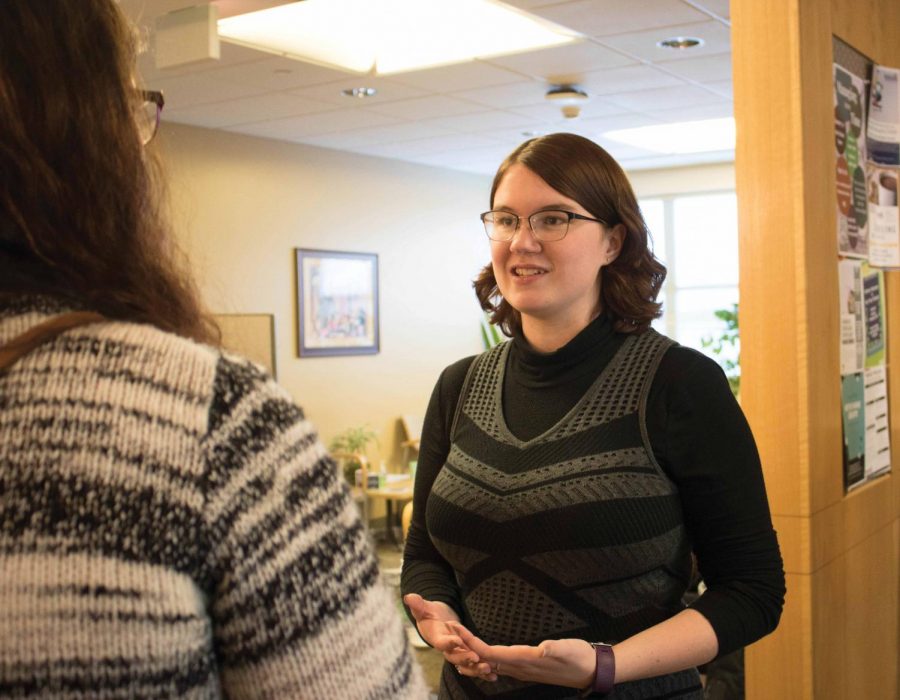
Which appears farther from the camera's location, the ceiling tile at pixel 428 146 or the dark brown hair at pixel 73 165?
the ceiling tile at pixel 428 146

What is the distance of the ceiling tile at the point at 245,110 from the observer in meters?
5.91

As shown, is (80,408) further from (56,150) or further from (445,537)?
(445,537)

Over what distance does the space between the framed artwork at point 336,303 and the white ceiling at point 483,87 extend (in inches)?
35.6

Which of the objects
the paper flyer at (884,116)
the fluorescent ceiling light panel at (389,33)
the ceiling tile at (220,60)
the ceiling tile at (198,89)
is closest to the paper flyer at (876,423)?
the paper flyer at (884,116)

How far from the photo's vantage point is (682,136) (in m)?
8.43

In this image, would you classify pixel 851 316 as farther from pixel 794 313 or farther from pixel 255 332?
pixel 255 332

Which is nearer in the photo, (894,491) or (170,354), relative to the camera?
(170,354)

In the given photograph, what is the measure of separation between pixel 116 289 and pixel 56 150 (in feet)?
0.35

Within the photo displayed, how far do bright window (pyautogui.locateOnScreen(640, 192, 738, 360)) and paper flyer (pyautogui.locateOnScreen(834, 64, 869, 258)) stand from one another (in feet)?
23.1

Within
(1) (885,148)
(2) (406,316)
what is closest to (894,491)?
(1) (885,148)

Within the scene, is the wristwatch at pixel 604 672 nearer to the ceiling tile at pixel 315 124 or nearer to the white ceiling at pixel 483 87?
the white ceiling at pixel 483 87

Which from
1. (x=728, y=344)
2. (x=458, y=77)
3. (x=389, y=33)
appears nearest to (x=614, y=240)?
(x=389, y=33)

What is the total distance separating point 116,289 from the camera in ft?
2.37

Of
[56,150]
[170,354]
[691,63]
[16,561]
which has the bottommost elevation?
[16,561]
